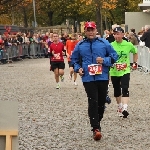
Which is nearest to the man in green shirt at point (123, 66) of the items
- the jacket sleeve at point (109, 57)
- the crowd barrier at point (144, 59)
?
the jacket sleeve at point (109, 57)

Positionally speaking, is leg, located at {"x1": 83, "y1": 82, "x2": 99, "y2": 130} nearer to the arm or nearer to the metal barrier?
the arm

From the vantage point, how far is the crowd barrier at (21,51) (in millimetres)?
35447

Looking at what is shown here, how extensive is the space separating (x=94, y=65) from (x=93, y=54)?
0.19 m

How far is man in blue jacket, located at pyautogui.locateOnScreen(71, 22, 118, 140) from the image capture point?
9.23m

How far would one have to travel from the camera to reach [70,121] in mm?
11109

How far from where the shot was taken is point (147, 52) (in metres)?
23.5

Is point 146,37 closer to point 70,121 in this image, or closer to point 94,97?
point 70,121

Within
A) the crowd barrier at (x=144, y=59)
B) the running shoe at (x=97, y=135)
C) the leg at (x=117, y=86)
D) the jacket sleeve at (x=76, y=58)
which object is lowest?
the crowd barrier at (x=144, y=59)

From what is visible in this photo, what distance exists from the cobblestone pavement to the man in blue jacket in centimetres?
51

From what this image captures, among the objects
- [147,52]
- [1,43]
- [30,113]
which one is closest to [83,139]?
[30,113]

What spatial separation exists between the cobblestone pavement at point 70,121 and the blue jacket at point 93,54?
0.97 metres

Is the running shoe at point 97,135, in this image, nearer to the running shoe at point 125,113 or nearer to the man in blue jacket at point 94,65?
the man in blue jacket at point 94,65

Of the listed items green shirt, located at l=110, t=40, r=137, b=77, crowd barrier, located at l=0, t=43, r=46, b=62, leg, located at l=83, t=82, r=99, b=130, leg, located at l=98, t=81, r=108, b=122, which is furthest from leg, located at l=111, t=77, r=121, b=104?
crowd barrier, located at l=0, t=43, r=46, b=62

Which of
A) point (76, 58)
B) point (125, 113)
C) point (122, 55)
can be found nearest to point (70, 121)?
point (125, 113)
